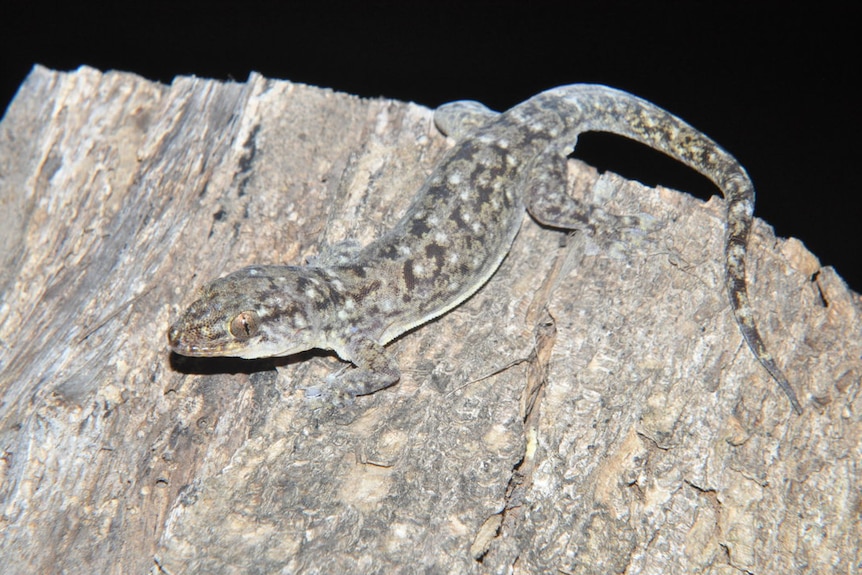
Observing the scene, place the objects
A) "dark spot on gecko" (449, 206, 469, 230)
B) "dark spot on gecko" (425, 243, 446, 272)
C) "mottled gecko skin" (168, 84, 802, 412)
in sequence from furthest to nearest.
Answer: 1. "dark spot on gecko" (449, 206, 469, 230)
2. "dark spot on gecko" (425, 243, 446, 272)
3. "mottled gecko skin" (168, 84, 802, 412)

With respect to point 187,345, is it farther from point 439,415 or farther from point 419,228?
point 419,228

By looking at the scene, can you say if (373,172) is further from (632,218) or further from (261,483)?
(261,483)

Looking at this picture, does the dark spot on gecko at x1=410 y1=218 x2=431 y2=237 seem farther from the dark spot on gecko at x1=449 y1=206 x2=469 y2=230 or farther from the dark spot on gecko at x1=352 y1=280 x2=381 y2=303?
the dark spot on gecko at x1=352 y1=280 x2=381 y2=303

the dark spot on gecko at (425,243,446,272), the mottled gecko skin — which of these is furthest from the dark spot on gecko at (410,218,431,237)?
the dark spot on gecko at (425,243,446,272)

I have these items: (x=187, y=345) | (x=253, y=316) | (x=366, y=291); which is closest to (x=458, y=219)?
(x=366, y=291)

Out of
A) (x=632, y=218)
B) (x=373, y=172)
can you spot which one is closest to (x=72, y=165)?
(x=373, y=172)

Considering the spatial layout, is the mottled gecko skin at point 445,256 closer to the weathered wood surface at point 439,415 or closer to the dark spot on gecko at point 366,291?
the dark spot on gecko at point 366,291

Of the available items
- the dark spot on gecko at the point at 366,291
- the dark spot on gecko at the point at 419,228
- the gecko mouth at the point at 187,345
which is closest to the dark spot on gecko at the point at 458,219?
the dark spot on gecko at the point at 419,228
